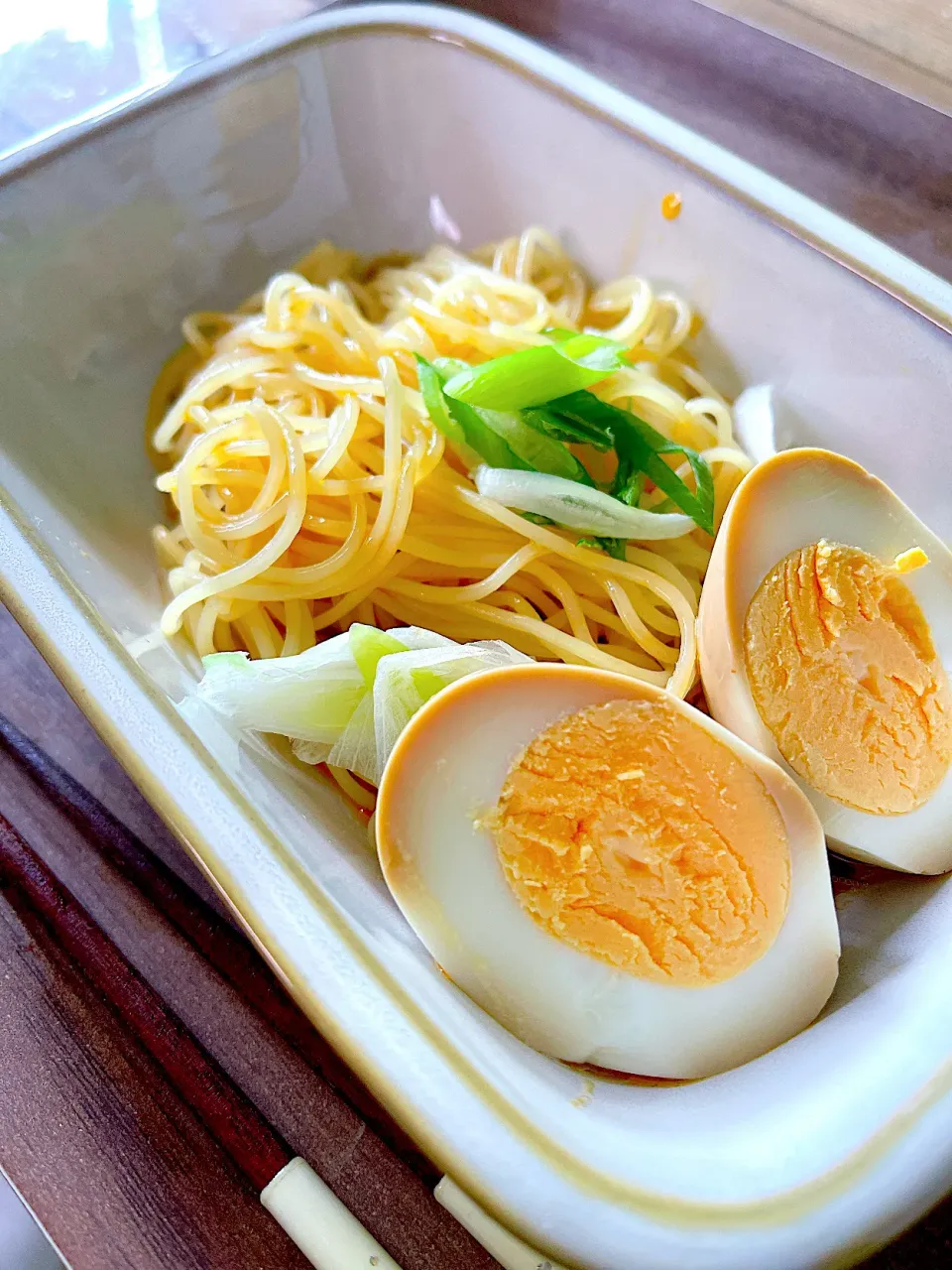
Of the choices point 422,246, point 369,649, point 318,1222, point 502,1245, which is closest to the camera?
point 502,1245

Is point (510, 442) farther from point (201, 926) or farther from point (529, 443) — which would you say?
point (201, 926)

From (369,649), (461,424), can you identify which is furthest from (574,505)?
(369,649)

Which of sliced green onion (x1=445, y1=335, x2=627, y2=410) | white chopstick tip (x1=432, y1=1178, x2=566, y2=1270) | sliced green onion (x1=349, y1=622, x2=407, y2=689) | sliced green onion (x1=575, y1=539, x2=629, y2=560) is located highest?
sliced green onion (x1=445, y1=335, x2=627, y2=410)

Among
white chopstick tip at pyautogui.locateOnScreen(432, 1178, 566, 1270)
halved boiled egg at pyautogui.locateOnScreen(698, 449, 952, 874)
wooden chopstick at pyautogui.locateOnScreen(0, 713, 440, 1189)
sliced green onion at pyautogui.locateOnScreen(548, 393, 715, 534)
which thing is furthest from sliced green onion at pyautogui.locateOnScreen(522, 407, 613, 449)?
white chopstick tip at pyautogui.locateOnScreen(432, 1178, 566, 1270)

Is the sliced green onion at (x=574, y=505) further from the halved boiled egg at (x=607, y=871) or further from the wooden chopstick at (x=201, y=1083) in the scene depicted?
the wooden chopstick at (x=201, y=1083)

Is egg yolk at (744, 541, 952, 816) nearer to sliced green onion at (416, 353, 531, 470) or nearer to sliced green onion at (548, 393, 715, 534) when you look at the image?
sliced green onion at (548, 393, 715, 534)

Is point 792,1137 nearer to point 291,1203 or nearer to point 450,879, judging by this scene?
point 450,879
